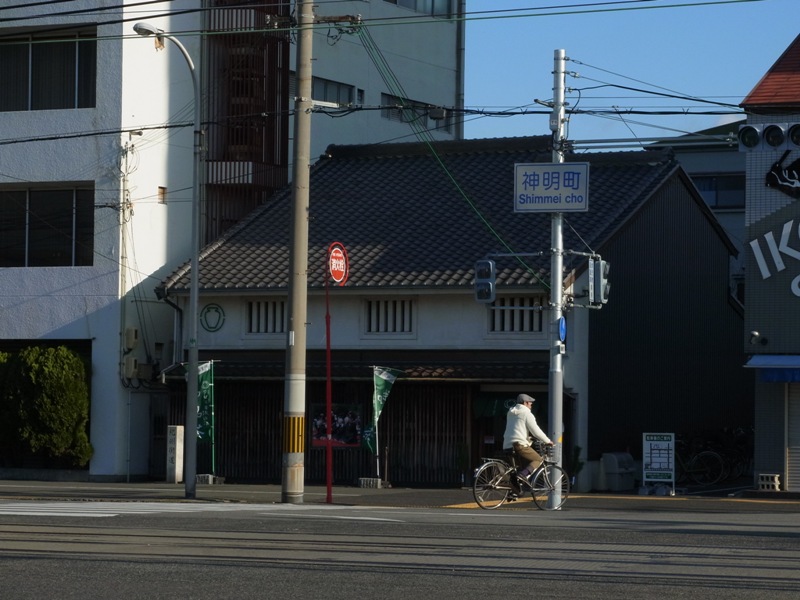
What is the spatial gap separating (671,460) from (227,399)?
33.9ft

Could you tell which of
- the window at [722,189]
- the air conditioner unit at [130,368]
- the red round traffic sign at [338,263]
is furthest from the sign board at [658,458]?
the window at [722,189]

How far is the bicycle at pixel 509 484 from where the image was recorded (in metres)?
20.2

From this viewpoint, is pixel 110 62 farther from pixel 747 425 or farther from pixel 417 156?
pixel 747 425

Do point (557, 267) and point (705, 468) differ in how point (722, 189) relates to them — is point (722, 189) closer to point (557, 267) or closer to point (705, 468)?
point (705, 468)

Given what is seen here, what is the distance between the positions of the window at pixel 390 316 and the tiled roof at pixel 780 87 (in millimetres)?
8701

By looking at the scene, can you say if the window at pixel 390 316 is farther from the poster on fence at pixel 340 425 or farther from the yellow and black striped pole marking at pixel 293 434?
the yellow and black striped pole marking at pixel 293 434

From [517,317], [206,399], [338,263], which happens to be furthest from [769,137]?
[206,399]

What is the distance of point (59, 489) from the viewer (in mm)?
28531

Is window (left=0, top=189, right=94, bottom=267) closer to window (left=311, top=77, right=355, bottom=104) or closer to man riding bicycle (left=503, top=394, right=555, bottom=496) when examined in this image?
window (left=311, top=77, right=355, bottom=104)

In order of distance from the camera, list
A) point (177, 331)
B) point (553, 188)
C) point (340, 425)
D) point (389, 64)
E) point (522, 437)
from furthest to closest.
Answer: point (389, 64) → point (177, 331) → point (340, 425) → point (553, 188) → point (522, 437)

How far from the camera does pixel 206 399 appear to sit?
2936 centimetres

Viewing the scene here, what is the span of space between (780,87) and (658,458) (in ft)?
24.6

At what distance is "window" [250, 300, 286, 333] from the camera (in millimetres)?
31312

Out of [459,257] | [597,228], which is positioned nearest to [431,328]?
[459,257]
